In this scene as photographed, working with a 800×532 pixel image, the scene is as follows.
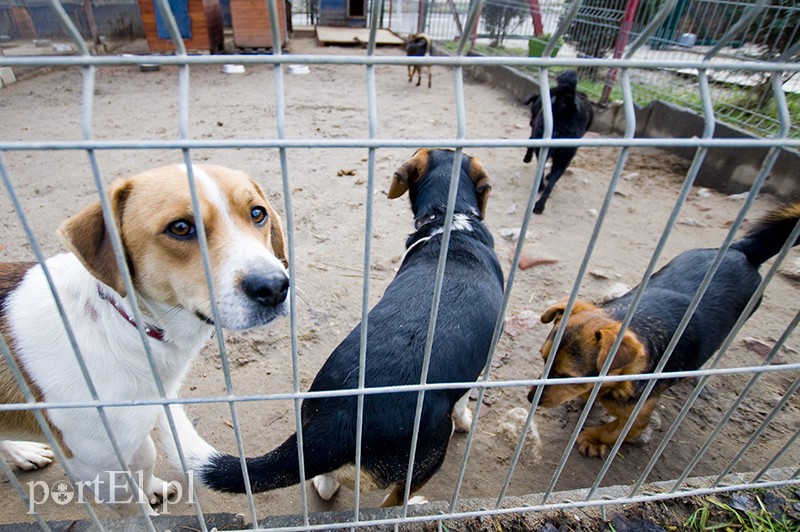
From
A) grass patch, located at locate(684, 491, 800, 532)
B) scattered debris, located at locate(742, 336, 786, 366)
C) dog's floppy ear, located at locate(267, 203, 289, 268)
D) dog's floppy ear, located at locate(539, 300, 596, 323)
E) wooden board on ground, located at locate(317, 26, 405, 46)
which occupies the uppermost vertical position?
dog's floppy ear, located at locate(267, 203, 289, 268)

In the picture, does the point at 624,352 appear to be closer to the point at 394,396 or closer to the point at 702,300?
the point at 702,300

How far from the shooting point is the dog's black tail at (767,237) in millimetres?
2696

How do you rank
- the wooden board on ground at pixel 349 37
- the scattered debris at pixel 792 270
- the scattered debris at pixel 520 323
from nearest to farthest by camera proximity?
the scattered debris at pixel 520 323 < the scattered debris at pixel 792 270 < the wooden board on ground at pixel 349 37

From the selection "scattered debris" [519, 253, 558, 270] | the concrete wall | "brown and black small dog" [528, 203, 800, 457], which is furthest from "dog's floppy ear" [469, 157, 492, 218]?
the concrete wall

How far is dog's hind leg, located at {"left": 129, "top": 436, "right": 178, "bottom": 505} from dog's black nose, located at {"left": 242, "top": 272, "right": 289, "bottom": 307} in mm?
1046

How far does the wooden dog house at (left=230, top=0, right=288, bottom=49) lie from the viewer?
11164mm

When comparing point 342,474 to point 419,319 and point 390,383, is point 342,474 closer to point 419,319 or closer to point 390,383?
point 390,383

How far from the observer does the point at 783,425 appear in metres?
2.81

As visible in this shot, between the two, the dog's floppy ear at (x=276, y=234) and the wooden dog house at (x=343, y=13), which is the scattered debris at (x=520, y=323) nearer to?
the dog's floppy ear at (x=276, y=234)

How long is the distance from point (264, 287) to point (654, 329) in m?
2.16

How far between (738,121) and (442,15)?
1186cm

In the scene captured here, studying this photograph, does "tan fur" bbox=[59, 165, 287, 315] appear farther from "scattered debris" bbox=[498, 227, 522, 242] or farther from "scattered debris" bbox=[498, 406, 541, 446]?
"scattered debris" bbox=[498, 227, 522, 242]

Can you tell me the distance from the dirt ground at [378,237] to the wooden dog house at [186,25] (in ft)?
5.03

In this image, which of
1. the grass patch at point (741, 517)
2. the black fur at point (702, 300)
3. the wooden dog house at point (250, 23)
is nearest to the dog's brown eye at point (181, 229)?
the black fur at point (702, 300)
